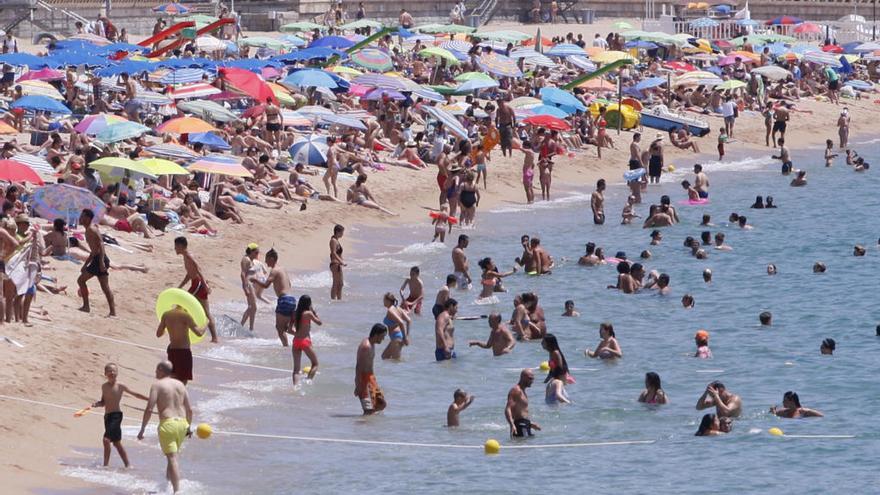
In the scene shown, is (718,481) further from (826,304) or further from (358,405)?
(826,304)

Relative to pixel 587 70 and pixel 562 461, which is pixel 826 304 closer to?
pixel 562 461

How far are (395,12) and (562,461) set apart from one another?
1698 inches

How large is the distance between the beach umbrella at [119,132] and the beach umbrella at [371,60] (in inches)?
528

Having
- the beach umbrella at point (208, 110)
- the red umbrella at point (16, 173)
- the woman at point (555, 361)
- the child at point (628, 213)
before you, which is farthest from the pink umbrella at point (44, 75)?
the woman at point (555, 361)

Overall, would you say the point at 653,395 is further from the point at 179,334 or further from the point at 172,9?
the point at 172,9

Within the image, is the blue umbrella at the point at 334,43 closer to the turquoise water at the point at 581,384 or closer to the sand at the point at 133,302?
the sand at the point at 133,302

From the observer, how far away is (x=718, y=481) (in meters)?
15.7

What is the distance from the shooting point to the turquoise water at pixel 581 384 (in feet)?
51.5

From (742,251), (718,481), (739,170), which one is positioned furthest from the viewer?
(739,170)

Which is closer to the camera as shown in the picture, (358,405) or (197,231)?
(358,405)

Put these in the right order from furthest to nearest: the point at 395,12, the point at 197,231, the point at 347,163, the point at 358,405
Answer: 1. the point at 395,12
2. the point at 347,163
3. the point at 197,231
4. the point at 358,405

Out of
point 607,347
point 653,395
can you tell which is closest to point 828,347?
point 607,347

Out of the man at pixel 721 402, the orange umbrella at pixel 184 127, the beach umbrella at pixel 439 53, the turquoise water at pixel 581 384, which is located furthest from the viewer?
the beach umbrella at pixel 439 53

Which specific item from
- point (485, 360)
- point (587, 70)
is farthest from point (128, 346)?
point (587, 70)
